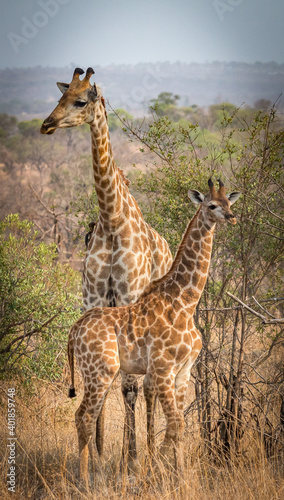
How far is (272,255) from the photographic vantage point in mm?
7535

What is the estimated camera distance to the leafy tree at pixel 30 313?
8992mm

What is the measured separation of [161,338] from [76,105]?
245cm

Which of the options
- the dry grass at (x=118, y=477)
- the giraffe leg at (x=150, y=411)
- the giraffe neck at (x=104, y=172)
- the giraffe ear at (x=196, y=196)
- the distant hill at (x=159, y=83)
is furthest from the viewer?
the distant hill at (x=159, y=83)

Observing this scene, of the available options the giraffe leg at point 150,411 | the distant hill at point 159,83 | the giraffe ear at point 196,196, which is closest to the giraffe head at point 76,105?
the giraffe ear at point 196,196

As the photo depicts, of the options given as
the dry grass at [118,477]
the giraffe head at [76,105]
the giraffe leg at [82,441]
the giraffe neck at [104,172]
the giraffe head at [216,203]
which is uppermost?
the giraffe head at [76,105]

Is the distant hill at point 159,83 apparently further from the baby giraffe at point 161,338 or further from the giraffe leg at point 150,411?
the giraffe leg at point 150,411

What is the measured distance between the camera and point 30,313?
29.7 ft

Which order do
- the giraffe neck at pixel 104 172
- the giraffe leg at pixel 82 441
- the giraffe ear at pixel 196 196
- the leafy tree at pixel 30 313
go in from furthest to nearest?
1. the leafy tree at pixel 30 313
2. the giraffe neck at pixel 104 172
3. the giraffe ear at pixel 196 196
4. the giraffe leg at pixel 82 441

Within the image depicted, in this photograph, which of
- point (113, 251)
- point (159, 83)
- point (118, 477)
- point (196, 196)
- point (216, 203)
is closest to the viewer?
point (216, 203)

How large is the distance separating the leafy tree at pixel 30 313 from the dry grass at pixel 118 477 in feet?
4.26

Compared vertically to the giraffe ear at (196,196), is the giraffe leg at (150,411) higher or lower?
lower

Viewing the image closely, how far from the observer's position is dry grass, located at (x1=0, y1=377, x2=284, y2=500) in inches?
216

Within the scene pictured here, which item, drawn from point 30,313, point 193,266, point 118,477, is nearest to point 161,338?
point 193,266

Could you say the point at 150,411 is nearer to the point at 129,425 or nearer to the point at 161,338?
the point at 129,425
